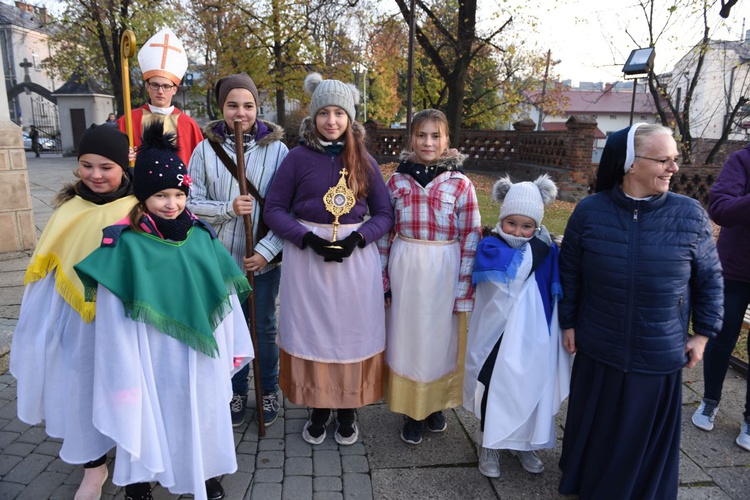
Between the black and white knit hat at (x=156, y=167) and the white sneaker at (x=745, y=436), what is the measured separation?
137 inches

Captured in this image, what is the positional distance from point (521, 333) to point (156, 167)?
1921 millimetres

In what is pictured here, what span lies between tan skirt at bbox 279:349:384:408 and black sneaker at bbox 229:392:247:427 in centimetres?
42

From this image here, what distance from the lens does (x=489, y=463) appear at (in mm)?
2914

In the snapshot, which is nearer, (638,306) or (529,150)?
(638,306)

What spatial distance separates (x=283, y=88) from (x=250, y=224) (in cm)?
1827

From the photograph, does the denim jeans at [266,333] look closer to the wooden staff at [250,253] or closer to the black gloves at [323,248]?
the wooden staff at [250,253]

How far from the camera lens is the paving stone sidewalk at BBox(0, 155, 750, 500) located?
2.72 meters

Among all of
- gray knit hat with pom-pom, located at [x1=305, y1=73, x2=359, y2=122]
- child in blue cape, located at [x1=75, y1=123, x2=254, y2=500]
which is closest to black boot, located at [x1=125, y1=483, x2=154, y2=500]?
child in blue cape, located at [x1=75, y1=123, x2=254, y2=500]

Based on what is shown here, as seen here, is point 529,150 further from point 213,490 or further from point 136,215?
point 136,215

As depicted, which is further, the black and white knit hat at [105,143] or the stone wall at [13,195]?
the stone wall at [13,195]

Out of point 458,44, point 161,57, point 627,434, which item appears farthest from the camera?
point 458,44

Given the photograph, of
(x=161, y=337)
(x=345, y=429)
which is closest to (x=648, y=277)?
(x=345, y=429)

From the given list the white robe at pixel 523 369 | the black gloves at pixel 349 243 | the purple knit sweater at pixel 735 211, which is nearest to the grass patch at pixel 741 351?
the purple knit sweater at pixel 735 211

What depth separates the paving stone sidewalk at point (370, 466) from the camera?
2725mm
